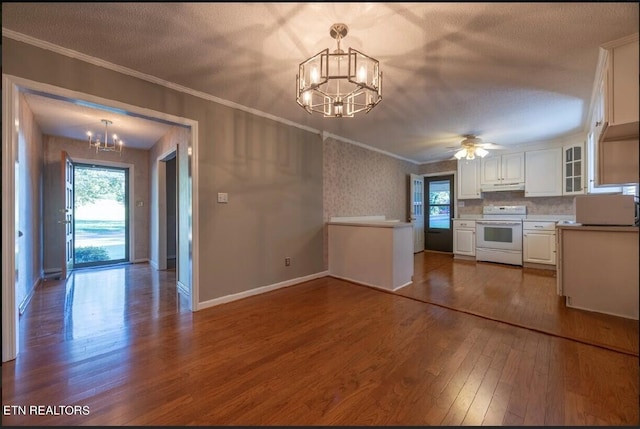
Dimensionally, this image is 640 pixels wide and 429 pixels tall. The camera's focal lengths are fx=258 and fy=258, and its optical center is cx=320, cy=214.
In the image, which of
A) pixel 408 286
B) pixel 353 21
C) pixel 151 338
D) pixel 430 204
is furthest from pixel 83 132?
pixel 430 204

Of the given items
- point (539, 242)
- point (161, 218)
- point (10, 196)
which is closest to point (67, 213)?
point (161, 218)

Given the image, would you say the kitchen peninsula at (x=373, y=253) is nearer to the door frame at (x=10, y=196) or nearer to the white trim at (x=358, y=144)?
the white trim at (x=358, y=144)

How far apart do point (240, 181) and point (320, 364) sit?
2215 mm

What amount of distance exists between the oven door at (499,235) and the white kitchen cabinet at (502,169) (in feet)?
2.87

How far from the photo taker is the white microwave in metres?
2.17

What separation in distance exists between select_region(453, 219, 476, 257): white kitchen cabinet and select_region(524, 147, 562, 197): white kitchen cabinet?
1.13 metres

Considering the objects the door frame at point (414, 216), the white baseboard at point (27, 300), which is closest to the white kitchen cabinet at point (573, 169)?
the door frame at point (414, 216)

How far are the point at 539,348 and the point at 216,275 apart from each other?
3033 millimetres

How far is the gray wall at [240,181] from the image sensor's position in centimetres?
226

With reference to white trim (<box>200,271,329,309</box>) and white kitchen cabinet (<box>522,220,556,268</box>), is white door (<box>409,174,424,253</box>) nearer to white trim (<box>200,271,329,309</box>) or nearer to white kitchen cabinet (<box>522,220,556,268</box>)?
white kitchen cabinet (<box>522,220,556,268</box>)

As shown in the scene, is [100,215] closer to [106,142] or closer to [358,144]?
[106,142]

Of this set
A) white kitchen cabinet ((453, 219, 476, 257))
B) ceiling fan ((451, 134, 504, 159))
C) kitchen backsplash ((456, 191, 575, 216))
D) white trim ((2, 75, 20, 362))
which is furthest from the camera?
white kitchen cabinet ((453, 219, 476, 257))

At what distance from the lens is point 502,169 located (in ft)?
17.1

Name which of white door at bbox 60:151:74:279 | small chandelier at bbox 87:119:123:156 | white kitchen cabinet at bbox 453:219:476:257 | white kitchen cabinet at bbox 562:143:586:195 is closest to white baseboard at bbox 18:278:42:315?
white door at bbox 60:151:74:279
